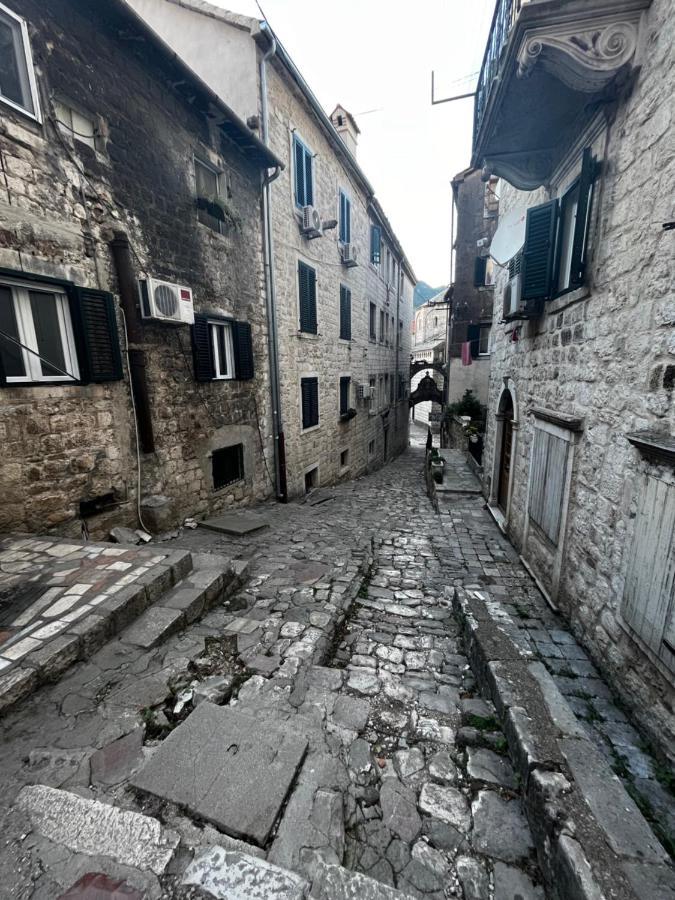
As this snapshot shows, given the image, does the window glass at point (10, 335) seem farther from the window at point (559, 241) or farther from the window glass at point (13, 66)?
the window at point (559, 241)

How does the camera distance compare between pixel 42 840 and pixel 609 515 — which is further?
pixel 609 515

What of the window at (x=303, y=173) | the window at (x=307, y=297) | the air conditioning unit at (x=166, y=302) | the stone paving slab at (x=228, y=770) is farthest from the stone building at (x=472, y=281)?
the stone paving slab at (x=228, y=770)

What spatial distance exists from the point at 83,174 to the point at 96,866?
6455mm

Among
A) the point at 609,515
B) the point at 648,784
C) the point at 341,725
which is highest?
the point at 609,515

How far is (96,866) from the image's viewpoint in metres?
1.64

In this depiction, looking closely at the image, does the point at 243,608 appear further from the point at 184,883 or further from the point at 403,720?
the point at 184,883

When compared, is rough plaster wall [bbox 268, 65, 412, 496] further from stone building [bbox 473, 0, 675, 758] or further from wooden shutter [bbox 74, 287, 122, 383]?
stone building [bbox 473, 0, 675, 758]

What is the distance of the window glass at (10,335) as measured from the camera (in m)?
4.09

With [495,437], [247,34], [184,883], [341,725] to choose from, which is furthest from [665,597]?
[247,34]

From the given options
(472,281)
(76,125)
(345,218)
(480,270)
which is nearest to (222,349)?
(76,125)

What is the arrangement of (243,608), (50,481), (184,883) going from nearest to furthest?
(184,883) < (243,608) < (50,481)

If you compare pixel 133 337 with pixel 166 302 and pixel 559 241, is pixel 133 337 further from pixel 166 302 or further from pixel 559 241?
pixel 559 241

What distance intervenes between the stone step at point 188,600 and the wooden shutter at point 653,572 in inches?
151

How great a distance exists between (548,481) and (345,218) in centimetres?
1162
